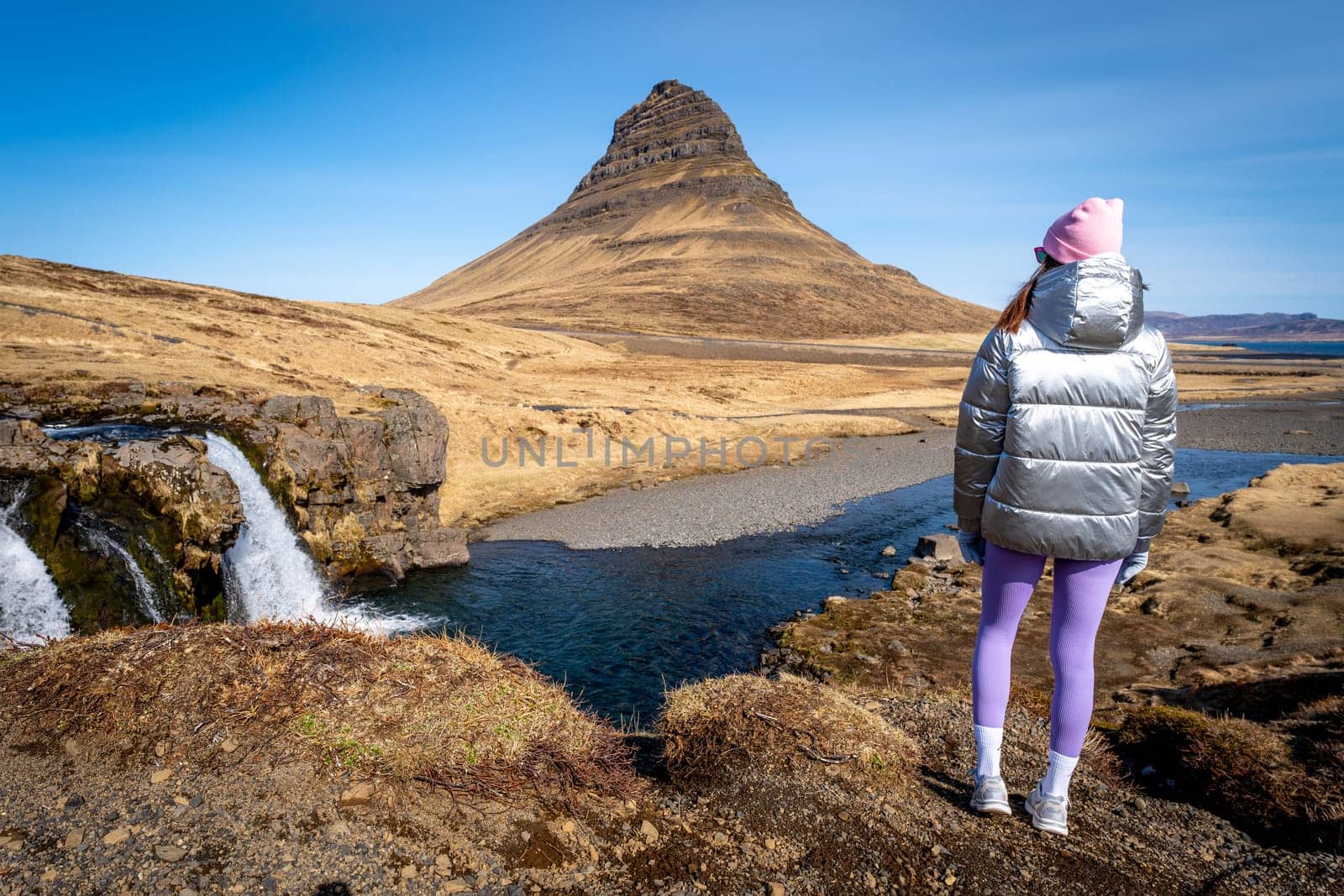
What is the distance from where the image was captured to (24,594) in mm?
13445

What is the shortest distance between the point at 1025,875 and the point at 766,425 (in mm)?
43470

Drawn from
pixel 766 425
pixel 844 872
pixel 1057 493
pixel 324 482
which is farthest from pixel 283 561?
pixel 766 425

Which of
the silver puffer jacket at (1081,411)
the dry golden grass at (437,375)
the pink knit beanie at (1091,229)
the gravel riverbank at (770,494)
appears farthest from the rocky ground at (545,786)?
the dry golden grass at (437,375)

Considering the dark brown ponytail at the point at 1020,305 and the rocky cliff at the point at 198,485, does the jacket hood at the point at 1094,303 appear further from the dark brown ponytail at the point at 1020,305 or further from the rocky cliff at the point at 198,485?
the rocky cliff at the point at 198,485

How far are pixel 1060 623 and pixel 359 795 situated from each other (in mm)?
5419

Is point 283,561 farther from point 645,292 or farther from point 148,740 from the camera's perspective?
point 645,292

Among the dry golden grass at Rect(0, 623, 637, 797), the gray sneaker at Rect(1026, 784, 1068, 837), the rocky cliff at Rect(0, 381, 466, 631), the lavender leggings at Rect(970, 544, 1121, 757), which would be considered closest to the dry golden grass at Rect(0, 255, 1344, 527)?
the rocky cliff at Rect(0, 381, 466, 631)

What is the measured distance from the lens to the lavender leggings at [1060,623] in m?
5.07

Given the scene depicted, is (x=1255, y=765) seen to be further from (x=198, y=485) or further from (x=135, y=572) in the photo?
(x=198, y=485)

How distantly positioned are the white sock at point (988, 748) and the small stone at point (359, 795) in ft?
15.6

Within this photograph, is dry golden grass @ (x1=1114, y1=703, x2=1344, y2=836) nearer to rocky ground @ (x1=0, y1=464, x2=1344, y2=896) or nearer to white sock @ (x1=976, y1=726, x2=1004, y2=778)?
rocky ground @ (x1=0, y1=464, x2=1344, y2=896)

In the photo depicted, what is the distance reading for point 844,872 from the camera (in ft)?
16.6

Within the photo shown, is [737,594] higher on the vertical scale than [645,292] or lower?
lower

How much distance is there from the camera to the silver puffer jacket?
4805 mm
